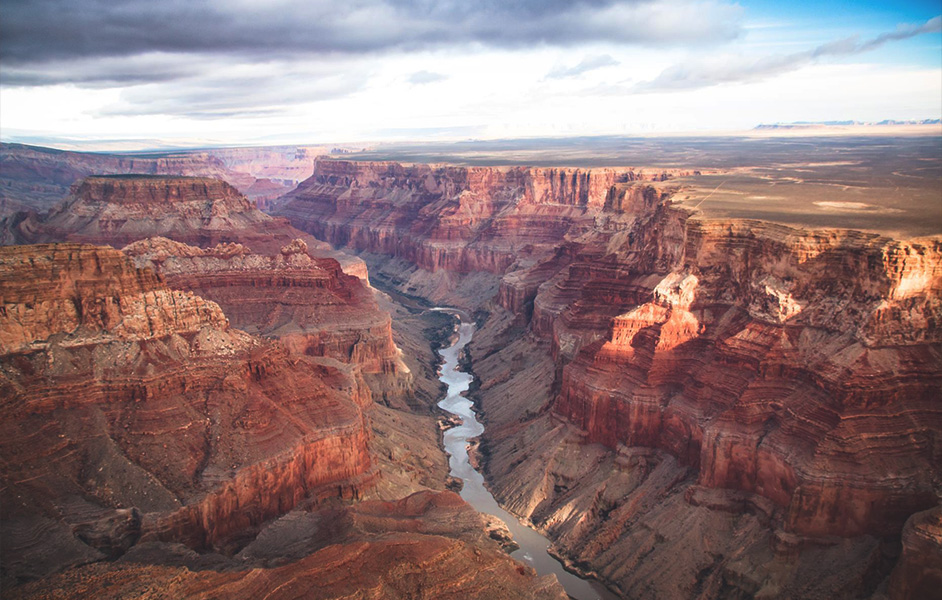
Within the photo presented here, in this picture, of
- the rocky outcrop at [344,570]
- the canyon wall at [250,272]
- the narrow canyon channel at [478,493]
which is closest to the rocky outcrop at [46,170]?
the canyon wall at [250,272]

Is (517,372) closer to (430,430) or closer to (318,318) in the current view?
(430,430)

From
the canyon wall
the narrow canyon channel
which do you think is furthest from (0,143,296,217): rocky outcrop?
the narrow canyon channel

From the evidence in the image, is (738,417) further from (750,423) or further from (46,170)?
(46,170)

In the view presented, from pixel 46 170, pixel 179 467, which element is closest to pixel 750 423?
pixel 179 467

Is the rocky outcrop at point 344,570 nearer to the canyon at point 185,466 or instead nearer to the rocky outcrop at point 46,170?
the canyon at point 185,466

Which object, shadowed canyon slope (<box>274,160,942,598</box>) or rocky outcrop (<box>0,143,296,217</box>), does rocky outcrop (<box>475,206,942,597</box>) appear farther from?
rocky outcrop (<box>0,143,296,217</box>)

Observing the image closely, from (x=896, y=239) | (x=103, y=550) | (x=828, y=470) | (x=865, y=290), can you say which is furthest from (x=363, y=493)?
(x=896, y=239)
